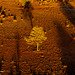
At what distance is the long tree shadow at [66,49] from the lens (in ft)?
23.6

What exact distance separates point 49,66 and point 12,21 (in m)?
7.69

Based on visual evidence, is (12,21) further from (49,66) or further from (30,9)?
(49,66)

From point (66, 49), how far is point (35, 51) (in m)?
1.92

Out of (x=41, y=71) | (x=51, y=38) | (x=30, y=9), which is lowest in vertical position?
(x=41, y=71)

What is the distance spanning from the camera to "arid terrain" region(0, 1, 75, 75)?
22.8 feet

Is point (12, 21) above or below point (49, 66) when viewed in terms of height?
above

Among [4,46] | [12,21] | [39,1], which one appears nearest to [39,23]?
[12,21]

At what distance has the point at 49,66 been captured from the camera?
23.6 feet

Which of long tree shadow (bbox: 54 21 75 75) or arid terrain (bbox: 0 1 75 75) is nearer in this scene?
arid terrain (bbox: 0 1 75 75)

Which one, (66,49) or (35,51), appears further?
(66,49)

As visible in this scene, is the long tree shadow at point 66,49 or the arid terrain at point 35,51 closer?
the arid terrain at point 35,51

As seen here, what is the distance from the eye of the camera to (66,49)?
890 cm

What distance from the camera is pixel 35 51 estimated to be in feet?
28.0

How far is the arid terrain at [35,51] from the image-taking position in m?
6.96
